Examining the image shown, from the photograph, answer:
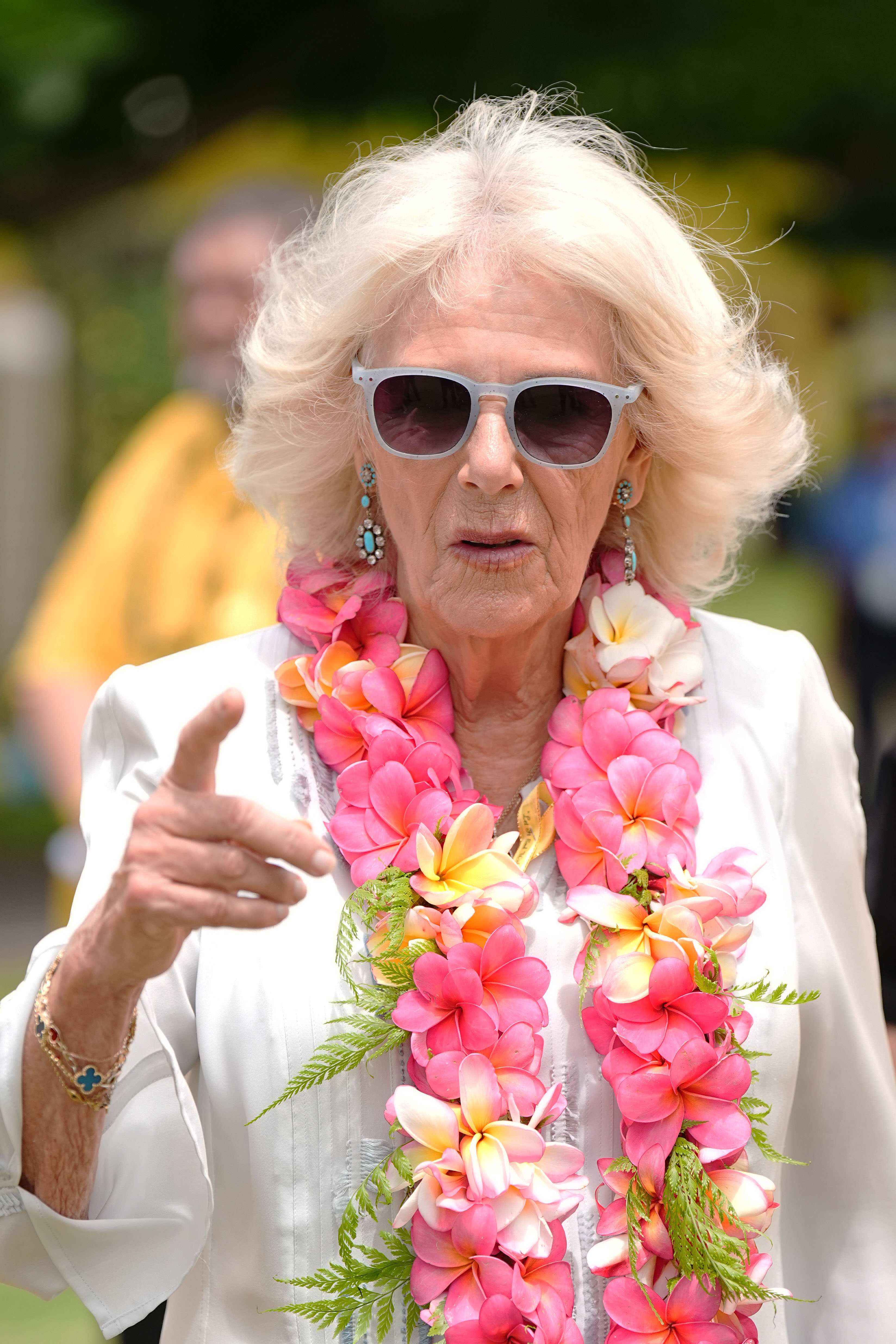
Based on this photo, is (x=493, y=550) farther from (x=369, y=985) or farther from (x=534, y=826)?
(x=369, y=985)

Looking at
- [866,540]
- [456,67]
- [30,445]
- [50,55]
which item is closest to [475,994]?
[50,55]

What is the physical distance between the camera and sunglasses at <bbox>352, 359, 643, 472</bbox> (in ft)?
6.94

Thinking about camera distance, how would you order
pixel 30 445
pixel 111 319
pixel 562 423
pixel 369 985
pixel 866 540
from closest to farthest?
pixel 369 985 → pixel 562 423 → pixel 111 319 → pixel 866 540 → pixel 30 445

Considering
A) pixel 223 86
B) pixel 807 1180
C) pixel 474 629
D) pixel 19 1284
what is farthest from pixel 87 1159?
pixel 223 86

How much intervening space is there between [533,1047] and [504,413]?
2.83 feet

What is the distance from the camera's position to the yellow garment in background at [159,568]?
3334 millimetres

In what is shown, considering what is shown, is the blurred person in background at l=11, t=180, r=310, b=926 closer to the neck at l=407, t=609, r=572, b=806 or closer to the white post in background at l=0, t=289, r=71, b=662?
the neck at l=407, t=609, r=572, b=806

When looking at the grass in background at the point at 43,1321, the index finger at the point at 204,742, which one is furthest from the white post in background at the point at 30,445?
the index finger at the point at 204,742

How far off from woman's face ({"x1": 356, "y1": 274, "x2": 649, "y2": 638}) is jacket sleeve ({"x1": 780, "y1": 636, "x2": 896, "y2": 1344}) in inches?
19.3

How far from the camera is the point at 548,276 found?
216 cm

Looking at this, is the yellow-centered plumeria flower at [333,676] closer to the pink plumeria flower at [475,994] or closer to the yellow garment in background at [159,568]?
the pink plumeria flower at [475,994]

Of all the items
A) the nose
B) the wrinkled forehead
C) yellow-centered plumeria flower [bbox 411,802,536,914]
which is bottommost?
yellow-centered plumeria flower [bbox 411,802,536,914]

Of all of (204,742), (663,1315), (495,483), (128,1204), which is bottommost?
(663,1315)

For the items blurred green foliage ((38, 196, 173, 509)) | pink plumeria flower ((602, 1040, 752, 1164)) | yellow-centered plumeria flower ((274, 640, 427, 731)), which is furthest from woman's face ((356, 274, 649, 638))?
blurred green foliage ((38, 196, 173, 509))
